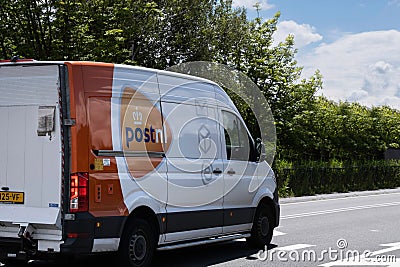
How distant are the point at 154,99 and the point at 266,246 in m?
3.94

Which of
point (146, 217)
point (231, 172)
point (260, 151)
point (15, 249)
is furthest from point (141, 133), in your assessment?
point (260, 151)

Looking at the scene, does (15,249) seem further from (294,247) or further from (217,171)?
(294,247)

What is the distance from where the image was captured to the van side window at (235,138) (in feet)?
36.7

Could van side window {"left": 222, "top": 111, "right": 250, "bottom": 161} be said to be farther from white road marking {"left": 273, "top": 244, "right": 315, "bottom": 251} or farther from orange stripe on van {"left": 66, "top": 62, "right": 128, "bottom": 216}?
orange stripe on van {"left": 66, "top": 62, "right": 128, "bottom": 216}

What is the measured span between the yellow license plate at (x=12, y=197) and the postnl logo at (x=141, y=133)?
55.7 inches

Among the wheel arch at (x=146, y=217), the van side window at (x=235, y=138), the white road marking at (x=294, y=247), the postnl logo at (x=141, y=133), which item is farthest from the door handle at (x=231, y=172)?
the wheel arch at (x=146, y=217)

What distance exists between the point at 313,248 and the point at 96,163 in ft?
16.8

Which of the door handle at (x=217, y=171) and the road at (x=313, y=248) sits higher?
the door handle at (x=217, y=171)

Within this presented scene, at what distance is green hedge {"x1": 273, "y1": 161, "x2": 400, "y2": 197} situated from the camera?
27156mm

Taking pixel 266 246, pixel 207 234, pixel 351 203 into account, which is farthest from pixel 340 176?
pixel 207 234

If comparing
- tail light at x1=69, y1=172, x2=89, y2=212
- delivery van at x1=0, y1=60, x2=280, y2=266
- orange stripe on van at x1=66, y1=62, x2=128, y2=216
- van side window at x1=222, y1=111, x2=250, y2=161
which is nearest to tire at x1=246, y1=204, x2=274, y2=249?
van side window at x1=222, y1=111, x2=250, y2=161

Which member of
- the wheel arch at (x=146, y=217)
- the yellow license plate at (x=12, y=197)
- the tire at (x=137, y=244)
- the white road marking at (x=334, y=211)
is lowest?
the white road marking at (x=334, y=211)

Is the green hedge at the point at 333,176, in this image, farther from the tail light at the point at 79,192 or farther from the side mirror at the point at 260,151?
the tail light at the point at 79,192

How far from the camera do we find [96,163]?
834cm
